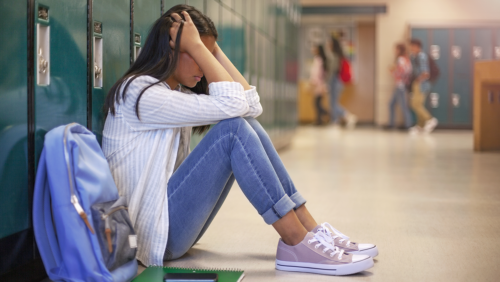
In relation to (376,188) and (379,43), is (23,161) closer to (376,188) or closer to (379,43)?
(376,188)

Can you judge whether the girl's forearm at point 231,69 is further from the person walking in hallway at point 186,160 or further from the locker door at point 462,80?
the locker door at point 462,80

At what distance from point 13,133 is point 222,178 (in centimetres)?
63

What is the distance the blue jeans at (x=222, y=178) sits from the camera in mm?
1669

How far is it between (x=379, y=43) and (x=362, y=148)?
5509 mm

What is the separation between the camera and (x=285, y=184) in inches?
71.9

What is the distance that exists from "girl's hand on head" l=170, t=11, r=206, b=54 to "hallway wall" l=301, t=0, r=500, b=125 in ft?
→ 34.2

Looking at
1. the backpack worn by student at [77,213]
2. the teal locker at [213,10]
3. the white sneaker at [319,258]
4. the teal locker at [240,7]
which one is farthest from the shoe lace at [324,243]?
the teal locker at [240,7]

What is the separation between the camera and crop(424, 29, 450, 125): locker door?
11.1 metres

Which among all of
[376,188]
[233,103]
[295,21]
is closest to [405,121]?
[295,21]

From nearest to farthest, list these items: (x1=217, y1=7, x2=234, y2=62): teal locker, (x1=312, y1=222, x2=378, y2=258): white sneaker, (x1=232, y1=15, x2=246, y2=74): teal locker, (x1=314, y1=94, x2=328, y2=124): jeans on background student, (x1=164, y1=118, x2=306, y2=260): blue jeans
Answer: (x1=164, y1=118, x2=306, y2=260): blue jeans, (x1=312, y1=222, x2=378, y2=258): white sneaker, (x1=217, y1=7, x2=234, y2=62): teal locker, (x1=232, y1=15, x2=246, y2=74): teal locker, (x1=314, y1=94, x2=328, y2=124): jeans on background student

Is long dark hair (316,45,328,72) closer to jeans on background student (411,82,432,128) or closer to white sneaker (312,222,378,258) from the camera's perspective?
jeans on background student (411,82,432,128)

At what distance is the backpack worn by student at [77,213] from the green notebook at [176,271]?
0.49ft

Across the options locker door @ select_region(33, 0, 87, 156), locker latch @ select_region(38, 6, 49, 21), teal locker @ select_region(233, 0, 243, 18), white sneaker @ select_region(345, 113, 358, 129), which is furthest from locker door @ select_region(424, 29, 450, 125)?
locker latch @ select_region(38, 6, 49, 21)

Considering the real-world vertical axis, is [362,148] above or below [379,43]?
Answer: below
